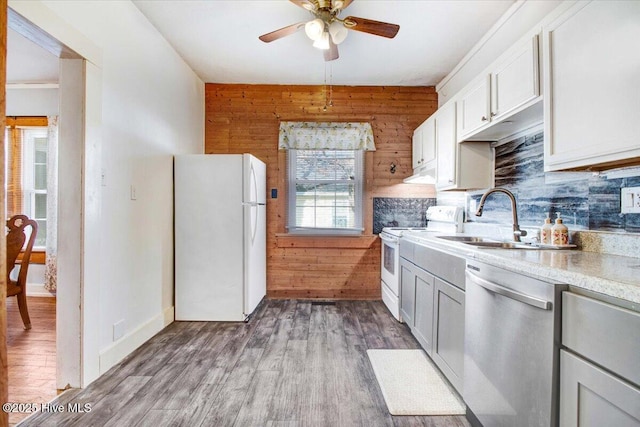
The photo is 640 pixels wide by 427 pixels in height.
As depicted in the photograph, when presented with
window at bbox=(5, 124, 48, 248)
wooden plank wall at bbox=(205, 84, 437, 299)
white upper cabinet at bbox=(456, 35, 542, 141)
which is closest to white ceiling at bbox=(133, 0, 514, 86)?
wooden plank wall at bbox=(205, 84, 437, 299)

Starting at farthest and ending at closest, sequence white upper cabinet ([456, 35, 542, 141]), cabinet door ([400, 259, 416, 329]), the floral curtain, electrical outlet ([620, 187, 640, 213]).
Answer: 1. the floral curtain
2. cabinet door ([400, 259, 416, 329])
3. white upper cabinet ([456, 35, 542, 141])
4. electrical outlet ([620, 187, 640, 213])

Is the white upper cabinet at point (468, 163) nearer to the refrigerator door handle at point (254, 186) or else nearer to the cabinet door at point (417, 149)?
the cabinet door at point (417, 149)

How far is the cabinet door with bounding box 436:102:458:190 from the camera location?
2.70m

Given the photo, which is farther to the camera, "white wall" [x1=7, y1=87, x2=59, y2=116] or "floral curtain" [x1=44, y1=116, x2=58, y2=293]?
"white wall" [x1=7, y1=87, x2=59, y2=116]

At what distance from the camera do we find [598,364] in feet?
3.01

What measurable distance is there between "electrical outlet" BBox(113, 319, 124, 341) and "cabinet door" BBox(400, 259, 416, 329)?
227cm

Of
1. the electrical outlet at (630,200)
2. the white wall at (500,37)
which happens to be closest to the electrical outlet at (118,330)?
the electrical outlet at (630,200)

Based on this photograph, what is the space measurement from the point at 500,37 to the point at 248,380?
3.25m

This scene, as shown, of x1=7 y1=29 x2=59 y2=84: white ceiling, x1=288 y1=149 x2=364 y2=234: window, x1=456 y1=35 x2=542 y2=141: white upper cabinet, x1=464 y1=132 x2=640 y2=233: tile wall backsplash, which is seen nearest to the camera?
x1=464 y1=132 x2=640 y2=233: tile wall backsplash

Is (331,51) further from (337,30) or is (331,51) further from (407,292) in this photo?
(407,292)

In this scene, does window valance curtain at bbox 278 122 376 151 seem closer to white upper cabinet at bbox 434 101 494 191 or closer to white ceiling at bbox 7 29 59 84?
white upper cabinet at bbox 434 101 494 191


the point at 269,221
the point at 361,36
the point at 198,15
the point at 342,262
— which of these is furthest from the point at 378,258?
the point at 198,15

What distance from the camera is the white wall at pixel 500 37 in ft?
7.13

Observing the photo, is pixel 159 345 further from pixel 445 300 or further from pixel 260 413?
pixel 445 300
